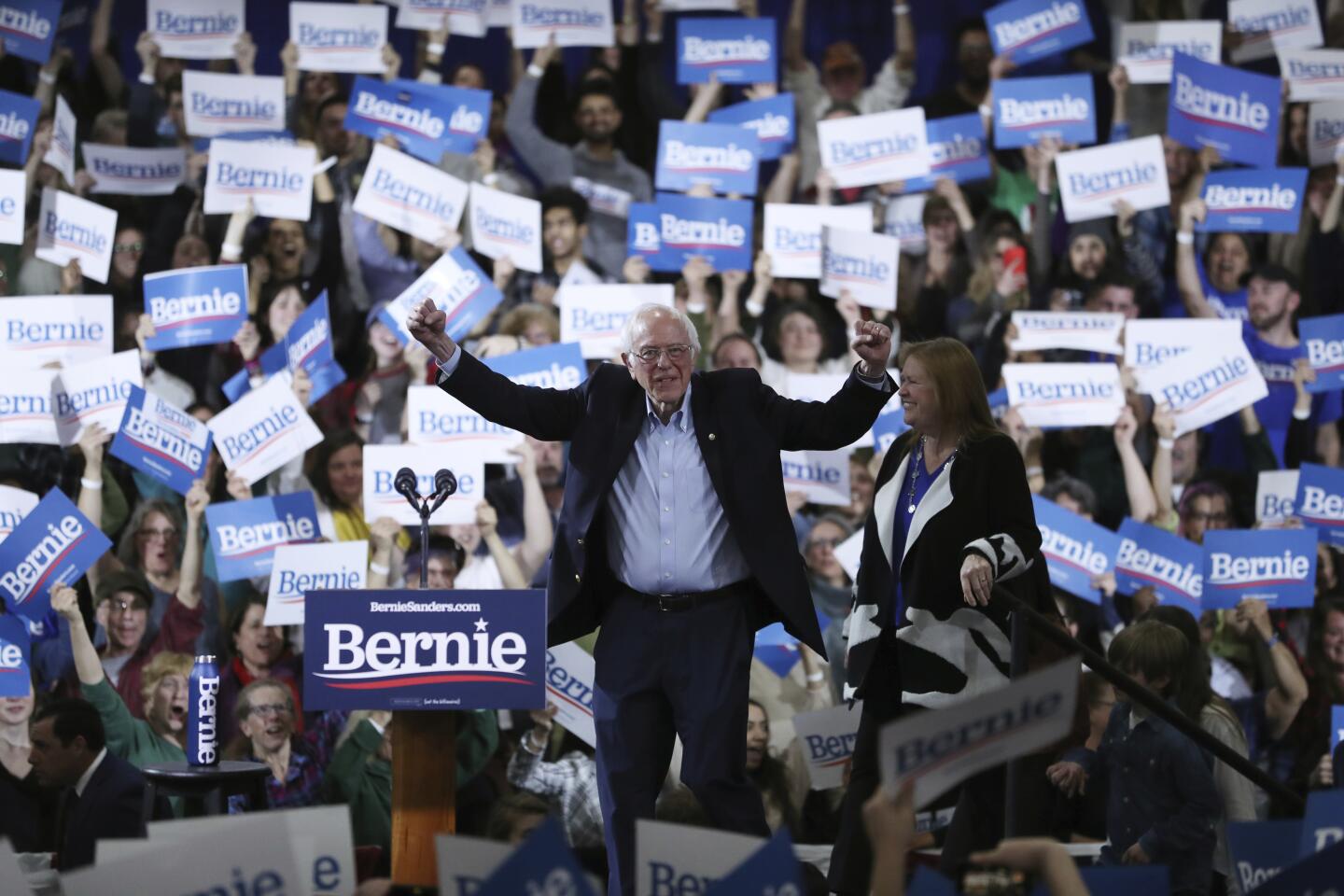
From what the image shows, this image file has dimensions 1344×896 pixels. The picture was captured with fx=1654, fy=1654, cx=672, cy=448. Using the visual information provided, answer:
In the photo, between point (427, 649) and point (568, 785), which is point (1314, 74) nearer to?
point (568, 785)

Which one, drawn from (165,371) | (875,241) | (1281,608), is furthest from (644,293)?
(1281,608)

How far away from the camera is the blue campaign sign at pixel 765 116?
276 inches

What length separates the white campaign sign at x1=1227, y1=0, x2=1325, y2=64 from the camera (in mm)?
7195

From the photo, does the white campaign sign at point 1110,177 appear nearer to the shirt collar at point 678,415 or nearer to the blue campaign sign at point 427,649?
the shirt collar at point 678,415

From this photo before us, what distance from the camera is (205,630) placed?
6.05 meters

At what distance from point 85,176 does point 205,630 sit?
1957mm

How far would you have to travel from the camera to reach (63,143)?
653cm

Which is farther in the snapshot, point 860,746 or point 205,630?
point 205,630

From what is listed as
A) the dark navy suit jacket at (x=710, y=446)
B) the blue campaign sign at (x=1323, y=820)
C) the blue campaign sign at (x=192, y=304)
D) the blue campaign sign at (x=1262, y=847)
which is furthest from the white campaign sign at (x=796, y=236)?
the blue campaign sign at (x=1323, y=820)

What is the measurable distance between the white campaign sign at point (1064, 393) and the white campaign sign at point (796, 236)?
3.02 feet

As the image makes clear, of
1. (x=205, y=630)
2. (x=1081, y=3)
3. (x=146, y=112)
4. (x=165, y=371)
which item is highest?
(x=1081, y=3)

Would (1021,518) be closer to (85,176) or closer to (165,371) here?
(165,371)

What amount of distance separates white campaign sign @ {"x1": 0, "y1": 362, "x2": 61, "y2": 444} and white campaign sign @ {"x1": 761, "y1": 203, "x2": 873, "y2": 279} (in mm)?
2831

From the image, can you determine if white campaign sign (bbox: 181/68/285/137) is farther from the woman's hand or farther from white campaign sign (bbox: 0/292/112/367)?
the woman's hand
